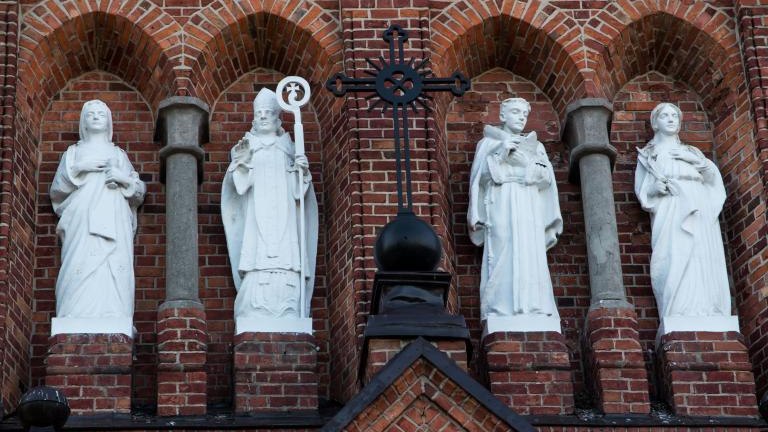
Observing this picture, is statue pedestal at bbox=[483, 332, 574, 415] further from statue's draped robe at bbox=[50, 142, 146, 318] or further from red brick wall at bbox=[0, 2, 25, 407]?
red brick wall at bbox=[0, 2, 25, 407]

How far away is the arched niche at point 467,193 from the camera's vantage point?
65.9 feet

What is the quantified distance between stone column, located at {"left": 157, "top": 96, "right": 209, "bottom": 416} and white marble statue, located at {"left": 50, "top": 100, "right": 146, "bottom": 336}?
28 cm

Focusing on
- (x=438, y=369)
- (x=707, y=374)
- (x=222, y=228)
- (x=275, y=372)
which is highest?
(x=222, y=228)

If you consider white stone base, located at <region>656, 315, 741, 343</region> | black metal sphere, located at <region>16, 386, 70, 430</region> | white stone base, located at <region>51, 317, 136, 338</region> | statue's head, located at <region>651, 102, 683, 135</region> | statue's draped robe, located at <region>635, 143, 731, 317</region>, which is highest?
statue's head, located at <region>651, 102, 683, 135</region>

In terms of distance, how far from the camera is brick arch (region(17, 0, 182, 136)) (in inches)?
817

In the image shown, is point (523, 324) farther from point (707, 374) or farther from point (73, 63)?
point (73, 63)

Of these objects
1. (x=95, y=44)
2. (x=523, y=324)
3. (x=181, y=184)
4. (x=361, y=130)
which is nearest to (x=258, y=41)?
(x=95, y=44)

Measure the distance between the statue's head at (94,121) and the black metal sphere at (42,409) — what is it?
340 cm

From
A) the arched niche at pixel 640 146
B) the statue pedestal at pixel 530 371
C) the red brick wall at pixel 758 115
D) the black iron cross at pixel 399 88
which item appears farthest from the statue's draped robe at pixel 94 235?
the red brick wall at pixel 758 115

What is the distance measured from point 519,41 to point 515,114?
1.05 m

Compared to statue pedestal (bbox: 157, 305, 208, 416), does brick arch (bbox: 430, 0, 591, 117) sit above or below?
above

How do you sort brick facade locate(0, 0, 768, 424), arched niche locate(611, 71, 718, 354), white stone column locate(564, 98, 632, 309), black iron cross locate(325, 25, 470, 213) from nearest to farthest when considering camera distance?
1. black iron cross locate(325, 25, 470, 213)
2. brick facade locate(0, 0, 768, 424)
3. white stone column locate(564, 98, 632, 309)
4. arched niche locate(611, 71, 718, 354)

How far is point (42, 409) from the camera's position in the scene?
1723 centimetres

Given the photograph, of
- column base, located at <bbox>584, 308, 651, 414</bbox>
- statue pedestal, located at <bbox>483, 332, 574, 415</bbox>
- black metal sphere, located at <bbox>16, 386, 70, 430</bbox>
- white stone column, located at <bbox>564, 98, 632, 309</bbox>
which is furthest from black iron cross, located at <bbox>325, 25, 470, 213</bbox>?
black metal sphere, located at <bbox>16, 386, 70, 430</bbox>
